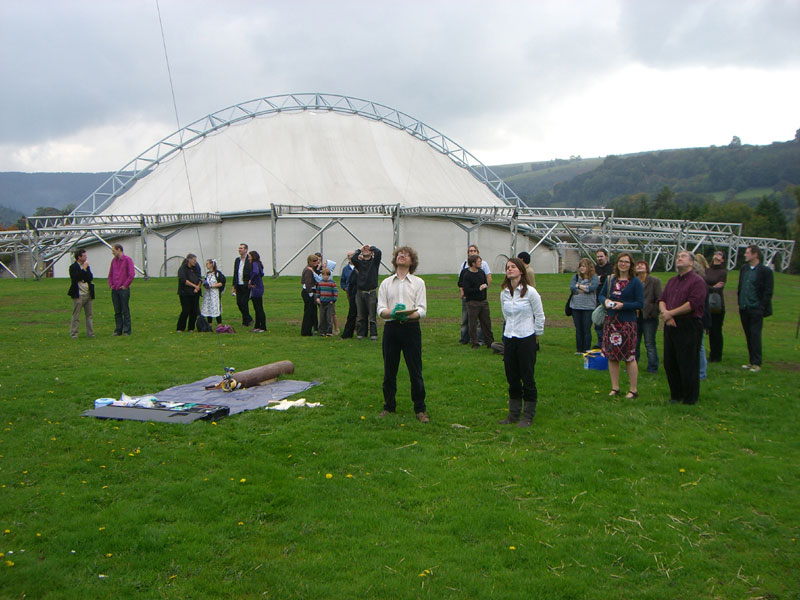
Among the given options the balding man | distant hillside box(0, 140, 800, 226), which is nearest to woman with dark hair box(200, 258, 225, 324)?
the balding man

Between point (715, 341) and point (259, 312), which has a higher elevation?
point (259, 312)

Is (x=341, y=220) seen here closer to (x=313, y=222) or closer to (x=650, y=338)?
(x=313, y=222)

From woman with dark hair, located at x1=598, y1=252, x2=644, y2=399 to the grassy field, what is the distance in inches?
20.2

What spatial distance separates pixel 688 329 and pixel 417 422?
3.87m

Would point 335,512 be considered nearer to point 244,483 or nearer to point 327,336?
point 244,483

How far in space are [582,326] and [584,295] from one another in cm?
68

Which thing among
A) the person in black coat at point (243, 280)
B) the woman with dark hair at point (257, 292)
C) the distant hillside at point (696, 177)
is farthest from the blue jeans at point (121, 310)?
the distant hillside at point (696, 177)

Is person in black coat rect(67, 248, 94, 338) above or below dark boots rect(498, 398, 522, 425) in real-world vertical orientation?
above

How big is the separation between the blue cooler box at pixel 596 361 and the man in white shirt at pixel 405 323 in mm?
4280

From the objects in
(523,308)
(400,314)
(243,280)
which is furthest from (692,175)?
(400,314)

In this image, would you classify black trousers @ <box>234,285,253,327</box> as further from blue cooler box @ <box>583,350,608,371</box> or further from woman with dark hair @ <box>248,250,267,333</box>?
blue cooler box @ <box>583,350,608,371</box>

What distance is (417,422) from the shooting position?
7.57 metres

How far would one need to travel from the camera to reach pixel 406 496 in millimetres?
5383

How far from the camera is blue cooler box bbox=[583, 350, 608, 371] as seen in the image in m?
10.8
